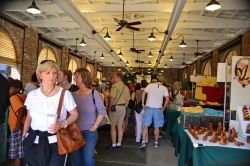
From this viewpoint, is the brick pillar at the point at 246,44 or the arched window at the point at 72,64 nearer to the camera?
the brick pillar at the point at 246,44

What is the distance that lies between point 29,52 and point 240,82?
8586mm

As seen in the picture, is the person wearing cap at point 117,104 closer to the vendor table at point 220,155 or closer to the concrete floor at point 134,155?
the concrete floor at point 134,155

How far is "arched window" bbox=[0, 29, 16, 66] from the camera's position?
8688 mm

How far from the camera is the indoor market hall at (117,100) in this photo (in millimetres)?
2297

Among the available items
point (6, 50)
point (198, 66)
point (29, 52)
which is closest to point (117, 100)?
point (6, 50)

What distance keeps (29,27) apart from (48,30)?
1.60m

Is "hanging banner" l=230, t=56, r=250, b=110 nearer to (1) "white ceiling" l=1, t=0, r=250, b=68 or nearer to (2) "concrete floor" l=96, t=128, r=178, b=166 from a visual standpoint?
(2) "concrete floor" l=96, t=128, r=178, b=166

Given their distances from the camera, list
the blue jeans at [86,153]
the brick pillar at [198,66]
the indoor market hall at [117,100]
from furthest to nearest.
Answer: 1. the brick pillar at [198,66]
2. the blue jeans at [86,153]
3. the indoor market hall at [117,100]

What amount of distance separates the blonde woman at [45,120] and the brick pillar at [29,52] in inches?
325

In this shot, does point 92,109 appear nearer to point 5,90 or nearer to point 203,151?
point 5,90

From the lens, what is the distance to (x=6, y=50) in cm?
901

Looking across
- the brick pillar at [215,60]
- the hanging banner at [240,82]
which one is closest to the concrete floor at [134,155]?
the hanging banner at [240,82]

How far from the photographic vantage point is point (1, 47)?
867 centimetres

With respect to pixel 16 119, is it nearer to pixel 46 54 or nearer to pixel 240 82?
pixel 240 82
